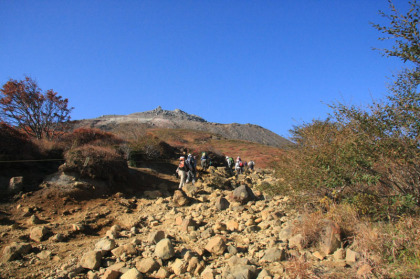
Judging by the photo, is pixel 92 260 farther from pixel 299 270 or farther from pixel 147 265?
pixel 299 270

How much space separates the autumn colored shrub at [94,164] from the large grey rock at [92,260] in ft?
20.1

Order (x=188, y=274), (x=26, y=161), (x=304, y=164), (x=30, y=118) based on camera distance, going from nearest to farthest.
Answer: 1. (x=188, y=274)
2. (x=304, y=164)
3. (x=26, y=161)
4. (x=30, y=118)

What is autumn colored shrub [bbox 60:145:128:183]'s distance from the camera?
10.6m

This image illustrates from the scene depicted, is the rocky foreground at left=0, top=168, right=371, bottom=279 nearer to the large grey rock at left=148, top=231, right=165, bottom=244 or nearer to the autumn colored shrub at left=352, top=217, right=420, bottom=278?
the large grey rock at left=148, top=231, right=165, bottom=244

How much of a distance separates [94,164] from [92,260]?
21.7 ft

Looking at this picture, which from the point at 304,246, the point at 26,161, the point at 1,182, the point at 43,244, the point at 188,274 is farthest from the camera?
the point at 26,161

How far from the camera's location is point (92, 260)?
16.6ft

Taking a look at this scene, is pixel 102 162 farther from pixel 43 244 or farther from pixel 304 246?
pixel 304 246

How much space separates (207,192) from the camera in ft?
36.7

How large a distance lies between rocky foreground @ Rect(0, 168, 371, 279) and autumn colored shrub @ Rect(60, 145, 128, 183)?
5.51 ft

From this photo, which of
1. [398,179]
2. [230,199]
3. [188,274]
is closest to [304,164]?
[398,179]

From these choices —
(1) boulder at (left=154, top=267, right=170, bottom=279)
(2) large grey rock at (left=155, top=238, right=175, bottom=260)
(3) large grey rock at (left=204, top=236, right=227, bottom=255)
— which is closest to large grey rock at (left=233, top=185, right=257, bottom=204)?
(3) large grey rock at (left=204, top=236, right=227, bottom=255)

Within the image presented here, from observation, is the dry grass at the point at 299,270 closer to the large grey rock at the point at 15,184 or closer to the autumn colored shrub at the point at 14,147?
the large grey rock at the point at 15,184

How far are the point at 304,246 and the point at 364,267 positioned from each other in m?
1.35
